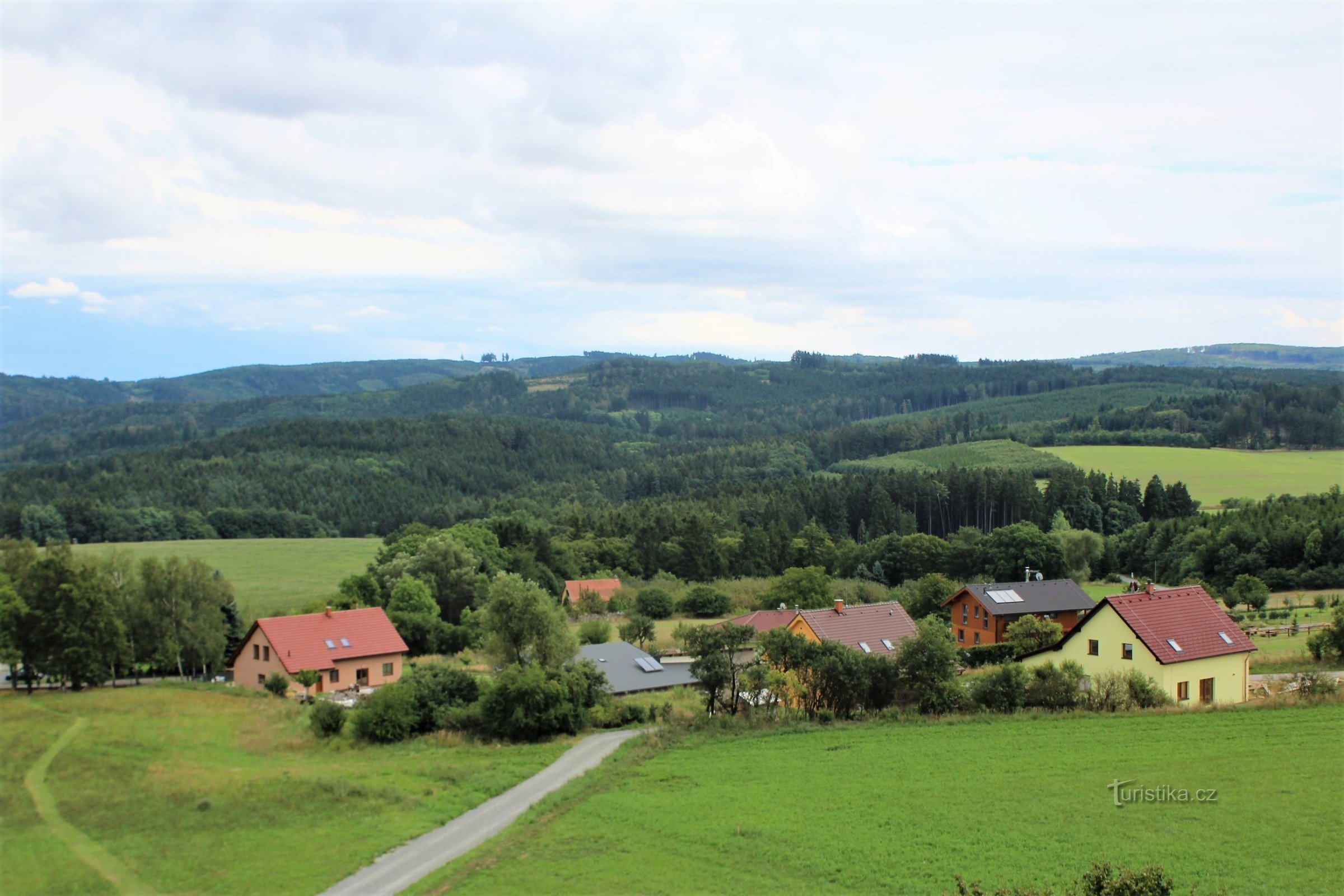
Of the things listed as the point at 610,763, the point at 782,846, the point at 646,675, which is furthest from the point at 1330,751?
the point at 646,675

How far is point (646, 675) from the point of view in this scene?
43344 mm

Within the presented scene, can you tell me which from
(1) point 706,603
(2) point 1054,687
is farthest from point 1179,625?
(1) point 706,603

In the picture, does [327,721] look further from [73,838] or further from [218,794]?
[73,838]

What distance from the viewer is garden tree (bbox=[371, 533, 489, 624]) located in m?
65.8

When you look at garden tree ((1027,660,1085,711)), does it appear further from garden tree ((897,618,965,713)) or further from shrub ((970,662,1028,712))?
garden tree ((897,618,965,713))

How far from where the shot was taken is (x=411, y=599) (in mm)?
59000

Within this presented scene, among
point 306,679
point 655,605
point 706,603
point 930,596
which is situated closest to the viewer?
point 306,679

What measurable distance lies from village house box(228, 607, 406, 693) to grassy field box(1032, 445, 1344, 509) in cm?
8860

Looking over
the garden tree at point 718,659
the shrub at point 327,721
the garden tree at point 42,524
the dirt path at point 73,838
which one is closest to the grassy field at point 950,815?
the garden tree at point 718,659

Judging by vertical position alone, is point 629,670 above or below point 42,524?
above

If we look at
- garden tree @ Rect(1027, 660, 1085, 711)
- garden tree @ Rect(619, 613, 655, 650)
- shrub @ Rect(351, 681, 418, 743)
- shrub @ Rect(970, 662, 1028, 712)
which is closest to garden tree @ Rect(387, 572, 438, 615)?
garden tree @ Rect(619, 613, 655, 650)

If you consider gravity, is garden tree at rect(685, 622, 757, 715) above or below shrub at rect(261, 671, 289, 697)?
above

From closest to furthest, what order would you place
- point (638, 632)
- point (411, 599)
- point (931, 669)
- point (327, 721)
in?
point (931, 669) < point (327, 721) < point (638, 632) < point (411, 599)

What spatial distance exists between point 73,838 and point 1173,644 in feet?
110
